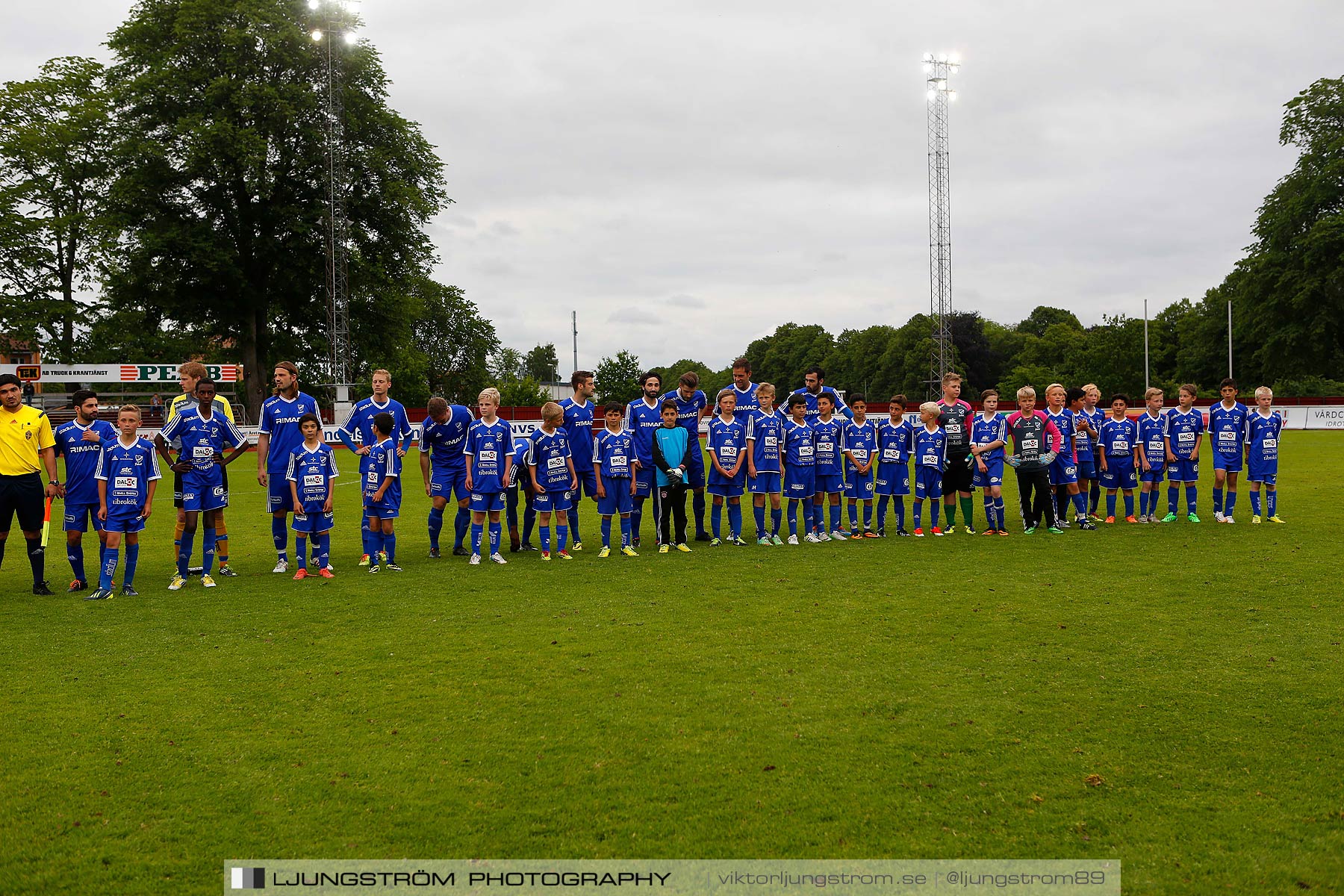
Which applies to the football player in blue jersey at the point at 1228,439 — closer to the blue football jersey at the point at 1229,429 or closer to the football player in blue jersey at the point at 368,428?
the blue football jersey at the point at 1229,429

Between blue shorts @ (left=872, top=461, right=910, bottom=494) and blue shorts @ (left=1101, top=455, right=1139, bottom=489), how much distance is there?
321cm

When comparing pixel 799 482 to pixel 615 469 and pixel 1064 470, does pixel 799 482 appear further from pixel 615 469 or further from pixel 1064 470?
pixel 1064 470

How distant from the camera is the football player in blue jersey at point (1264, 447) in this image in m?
12.5

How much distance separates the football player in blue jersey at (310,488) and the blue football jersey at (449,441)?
1.41 metres

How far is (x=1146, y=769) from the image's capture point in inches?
163

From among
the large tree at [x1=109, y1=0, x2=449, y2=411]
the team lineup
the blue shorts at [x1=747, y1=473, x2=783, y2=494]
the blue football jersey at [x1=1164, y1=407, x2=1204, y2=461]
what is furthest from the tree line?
the blue football jersey at [x1=1164, y1=407, x2=1204, y2=461]

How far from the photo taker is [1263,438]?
494 inches

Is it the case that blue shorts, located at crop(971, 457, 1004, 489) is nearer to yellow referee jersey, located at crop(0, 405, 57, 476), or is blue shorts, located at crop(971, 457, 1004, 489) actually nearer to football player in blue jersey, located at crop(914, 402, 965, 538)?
football player in blue jersey, located at crop(914, 402, 965, 538)

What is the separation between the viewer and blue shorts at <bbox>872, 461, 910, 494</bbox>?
1208cm

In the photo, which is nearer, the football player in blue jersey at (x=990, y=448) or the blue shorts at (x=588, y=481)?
the blue shorts at (x=588, y=481)

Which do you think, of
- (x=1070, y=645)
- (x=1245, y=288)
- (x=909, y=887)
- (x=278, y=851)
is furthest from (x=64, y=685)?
(x=1245, y=288)

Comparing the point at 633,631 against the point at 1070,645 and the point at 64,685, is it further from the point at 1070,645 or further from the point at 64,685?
the point at 64,685

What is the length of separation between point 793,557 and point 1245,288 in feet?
166

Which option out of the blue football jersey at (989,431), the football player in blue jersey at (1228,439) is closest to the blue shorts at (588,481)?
the blue football jersey at (989,431)
